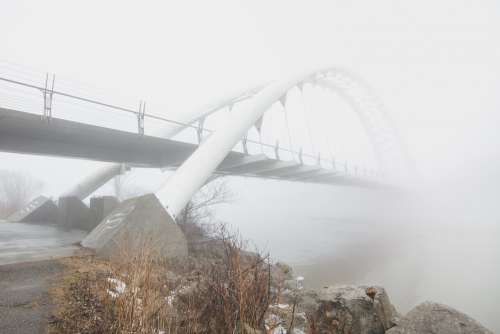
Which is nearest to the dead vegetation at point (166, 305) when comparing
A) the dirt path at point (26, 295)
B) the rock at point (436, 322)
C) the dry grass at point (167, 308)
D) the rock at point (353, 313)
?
the dry grass at point (167, 308)

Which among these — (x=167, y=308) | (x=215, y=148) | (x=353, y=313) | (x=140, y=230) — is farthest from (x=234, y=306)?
(x=215, y=148)

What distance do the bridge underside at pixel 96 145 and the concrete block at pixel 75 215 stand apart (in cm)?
259

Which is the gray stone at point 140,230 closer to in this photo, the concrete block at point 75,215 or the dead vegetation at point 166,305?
the dead vegetation at point 166,305

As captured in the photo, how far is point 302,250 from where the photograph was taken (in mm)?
21656

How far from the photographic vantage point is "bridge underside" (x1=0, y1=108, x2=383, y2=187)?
1028cm

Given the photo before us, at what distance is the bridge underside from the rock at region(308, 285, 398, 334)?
1008 centimetres

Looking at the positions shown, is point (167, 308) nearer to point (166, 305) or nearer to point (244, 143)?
point (166, 305)

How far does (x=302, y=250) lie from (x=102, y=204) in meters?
14.3

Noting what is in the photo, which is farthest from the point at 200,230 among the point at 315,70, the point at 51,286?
the point at 315,70

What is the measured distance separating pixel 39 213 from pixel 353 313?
18269 millimetres

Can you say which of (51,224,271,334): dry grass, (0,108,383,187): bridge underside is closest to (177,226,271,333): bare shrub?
(51,224,271,334): dry grass

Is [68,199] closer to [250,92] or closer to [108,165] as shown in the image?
[108,165]

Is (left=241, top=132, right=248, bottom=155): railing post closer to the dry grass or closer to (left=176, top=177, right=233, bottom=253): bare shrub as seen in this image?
(left=176, top=177, right=233, bottom=253): bare shrub

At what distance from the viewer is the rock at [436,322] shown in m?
3.95
